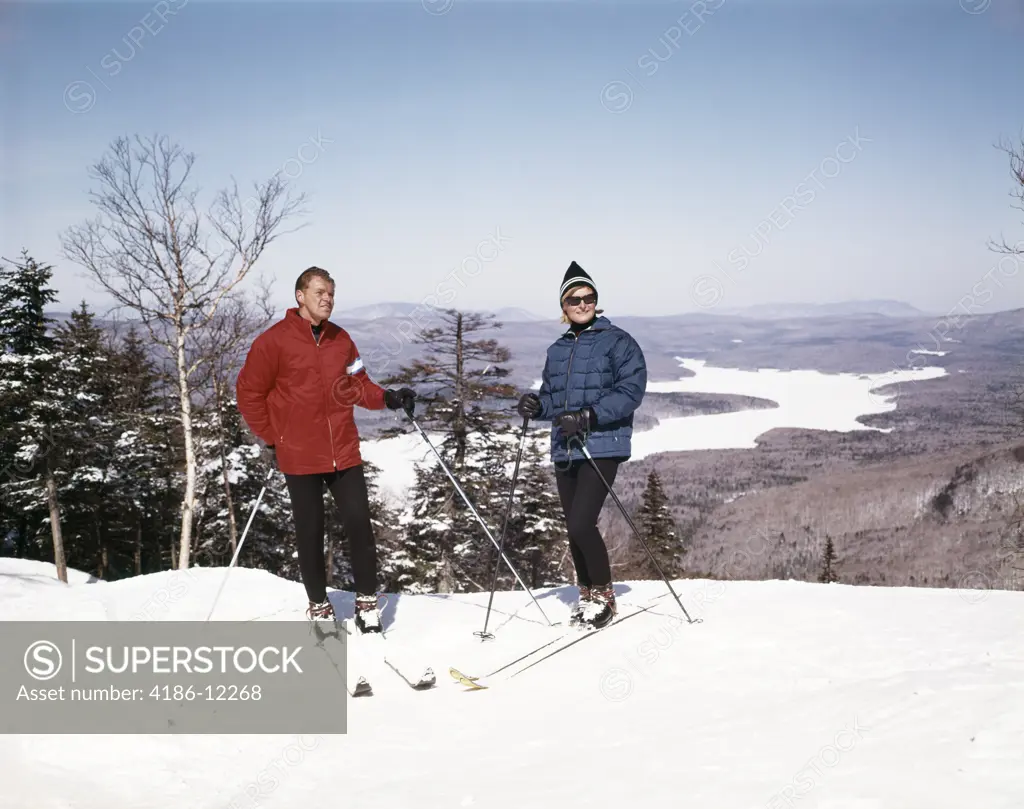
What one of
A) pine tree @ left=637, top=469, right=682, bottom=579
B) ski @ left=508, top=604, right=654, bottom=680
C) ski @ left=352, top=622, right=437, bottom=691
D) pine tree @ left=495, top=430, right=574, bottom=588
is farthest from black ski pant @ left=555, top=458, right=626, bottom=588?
pine tree @ left=637, top=469, right=682, bottom=579

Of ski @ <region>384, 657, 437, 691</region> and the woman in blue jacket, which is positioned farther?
the woman in blue jacket

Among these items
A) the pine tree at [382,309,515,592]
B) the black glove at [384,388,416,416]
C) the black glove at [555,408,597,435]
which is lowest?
the pine tree at [382,309,515,592]

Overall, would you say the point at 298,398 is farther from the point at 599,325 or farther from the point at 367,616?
the point at 599,325

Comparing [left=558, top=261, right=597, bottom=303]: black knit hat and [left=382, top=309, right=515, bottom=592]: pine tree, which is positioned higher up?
[left=558, top=261, right=597, bottom=303]: black knit hat

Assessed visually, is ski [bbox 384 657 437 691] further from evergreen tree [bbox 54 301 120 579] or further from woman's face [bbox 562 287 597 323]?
evergreen tree [bbox 54 301 120 579]

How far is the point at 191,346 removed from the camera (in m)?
14.7

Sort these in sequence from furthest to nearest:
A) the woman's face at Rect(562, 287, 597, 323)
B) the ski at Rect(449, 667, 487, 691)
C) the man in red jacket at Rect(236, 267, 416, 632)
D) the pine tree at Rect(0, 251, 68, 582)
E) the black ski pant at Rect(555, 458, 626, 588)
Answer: the pine tree at Rect(0, 251, 68, 582) < the woman's face at Rect(562, 287, 597, 323) < the black ski pant at Rect(555, 458, 626, 588) < the man in red jacket at Rect(236, 267, 416, 632) < the ski at Rect(449, 667, 487, 691)

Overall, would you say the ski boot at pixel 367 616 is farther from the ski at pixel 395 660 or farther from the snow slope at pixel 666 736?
the snow slope at pixel 666 736

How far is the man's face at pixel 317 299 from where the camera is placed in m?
5.01

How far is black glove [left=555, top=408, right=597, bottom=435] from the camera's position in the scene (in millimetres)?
4914

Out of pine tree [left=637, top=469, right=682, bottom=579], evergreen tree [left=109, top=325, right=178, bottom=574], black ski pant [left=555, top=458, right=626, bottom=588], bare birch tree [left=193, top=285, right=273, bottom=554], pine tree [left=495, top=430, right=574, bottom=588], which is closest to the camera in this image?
black ski pant [left=555, top=458, right=626, bottom=588]

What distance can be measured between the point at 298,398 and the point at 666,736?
3.21m

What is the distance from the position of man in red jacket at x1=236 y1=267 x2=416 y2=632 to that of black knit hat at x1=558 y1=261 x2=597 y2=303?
170 centimetres

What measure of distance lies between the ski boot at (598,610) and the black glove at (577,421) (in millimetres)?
1366
